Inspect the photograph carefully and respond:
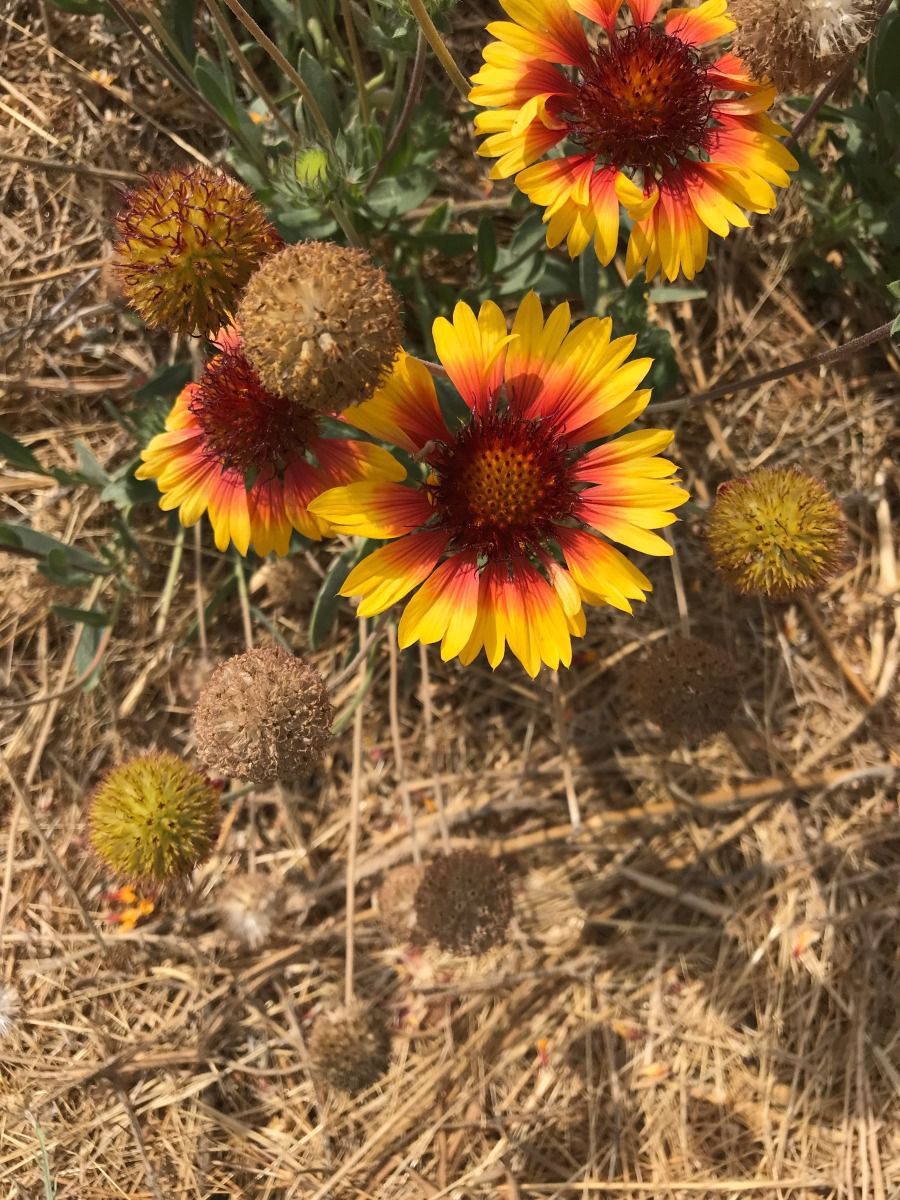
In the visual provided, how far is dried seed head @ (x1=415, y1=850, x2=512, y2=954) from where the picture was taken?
217 cm

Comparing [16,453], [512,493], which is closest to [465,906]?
[512,493]

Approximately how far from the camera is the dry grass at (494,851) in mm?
2604

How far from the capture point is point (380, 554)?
1676 millimetres

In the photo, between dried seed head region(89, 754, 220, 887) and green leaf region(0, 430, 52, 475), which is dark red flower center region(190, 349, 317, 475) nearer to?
dried seed head region(89, 754, 220, 887)

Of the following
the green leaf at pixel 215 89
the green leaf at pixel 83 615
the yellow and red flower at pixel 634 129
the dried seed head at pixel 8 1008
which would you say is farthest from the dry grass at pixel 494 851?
the yellow and red flower at pixel 634 129

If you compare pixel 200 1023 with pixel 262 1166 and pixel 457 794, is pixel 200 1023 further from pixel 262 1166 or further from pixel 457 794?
pixel 457 794

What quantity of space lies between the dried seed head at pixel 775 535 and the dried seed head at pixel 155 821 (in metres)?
1.24

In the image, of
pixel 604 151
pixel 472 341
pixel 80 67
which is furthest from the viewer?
pixel 80 67

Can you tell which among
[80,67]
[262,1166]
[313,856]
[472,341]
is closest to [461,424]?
[472,341]

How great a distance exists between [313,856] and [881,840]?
1.72 metres

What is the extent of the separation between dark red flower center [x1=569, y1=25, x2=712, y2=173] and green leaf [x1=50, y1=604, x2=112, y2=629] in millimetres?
1660

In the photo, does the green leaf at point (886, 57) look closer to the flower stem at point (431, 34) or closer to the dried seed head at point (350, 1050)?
the flower stem at point (431, 34)

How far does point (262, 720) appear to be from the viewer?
1700mm

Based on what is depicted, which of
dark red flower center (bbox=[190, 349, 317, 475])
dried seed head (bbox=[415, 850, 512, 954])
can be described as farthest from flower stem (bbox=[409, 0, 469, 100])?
dried seed head (bbox=[415, 850, 512, 954])
